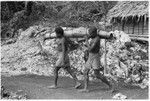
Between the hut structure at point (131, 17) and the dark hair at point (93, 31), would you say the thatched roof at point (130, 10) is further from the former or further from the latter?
the dark hair at point (93, 31)

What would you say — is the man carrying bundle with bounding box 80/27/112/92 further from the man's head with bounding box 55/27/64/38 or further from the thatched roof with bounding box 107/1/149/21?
the thatched roof with bounding box 107/1/149/21

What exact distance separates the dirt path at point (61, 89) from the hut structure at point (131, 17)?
499 centimetres

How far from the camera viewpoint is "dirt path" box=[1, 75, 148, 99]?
22.5 feet

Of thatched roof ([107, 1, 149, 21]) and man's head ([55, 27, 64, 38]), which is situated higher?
thatched roof ([107, 1, 149, 21])

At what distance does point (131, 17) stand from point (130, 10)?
35 cm

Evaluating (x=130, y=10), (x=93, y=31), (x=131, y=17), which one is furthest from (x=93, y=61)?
(x=131, y=17)

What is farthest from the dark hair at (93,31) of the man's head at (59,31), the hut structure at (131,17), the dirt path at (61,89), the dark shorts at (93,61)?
the hut structure at (131,17)

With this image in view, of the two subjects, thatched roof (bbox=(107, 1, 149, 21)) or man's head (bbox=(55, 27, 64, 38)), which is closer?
man's head (bbox=(55, 27, 64, 38))

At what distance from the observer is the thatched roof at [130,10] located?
12749 mm

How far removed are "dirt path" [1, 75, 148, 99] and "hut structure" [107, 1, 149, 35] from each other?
196 inches

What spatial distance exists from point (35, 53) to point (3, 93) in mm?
5448

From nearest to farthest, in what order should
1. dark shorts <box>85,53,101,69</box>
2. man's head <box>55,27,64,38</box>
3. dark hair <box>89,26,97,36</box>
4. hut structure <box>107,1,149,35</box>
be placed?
dark hair <box>89,26,97,36</box> < dark shorts <box>85,53,101,69</box> < man's head <box>55,27,64,38</box> < hut structure <box>107,1,149,35</box>

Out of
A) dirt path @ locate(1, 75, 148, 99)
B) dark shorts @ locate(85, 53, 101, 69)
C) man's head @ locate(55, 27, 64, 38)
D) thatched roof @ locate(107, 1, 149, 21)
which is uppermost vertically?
thatched roof @ locate(107, 1, 149, 21)

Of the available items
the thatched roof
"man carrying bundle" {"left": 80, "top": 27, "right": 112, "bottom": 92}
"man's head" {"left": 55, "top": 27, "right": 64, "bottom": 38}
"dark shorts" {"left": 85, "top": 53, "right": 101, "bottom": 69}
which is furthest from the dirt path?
the thatched roof
